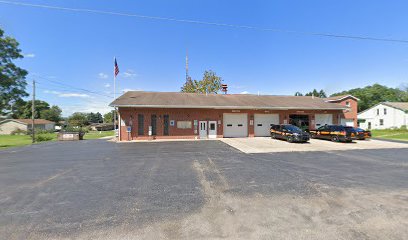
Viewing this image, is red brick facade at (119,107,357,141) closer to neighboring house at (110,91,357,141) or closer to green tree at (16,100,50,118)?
neighboring house at (110,91,357,141)

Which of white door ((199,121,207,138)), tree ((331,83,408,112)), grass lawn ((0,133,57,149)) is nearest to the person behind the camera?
white door ((199,121,207,138))

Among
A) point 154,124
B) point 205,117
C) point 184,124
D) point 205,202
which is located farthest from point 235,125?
point 205,202

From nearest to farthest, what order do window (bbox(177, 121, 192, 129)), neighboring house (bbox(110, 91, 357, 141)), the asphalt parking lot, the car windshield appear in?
the asphalt parking lot, the car windshield, neighboring house (bbox(110, 91, 357, 141)), window (bbox(177, 121, 192, 129))

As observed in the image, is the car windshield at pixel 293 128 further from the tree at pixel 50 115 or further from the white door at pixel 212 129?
the tree at pixel 50 115

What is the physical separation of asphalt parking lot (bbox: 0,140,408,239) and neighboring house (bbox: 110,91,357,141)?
1132cm

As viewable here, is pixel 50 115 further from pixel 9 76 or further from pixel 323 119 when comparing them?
pixel 323 119

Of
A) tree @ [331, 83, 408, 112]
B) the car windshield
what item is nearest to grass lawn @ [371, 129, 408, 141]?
the car windshield

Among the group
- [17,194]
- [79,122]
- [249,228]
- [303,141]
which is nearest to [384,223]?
[249,228]

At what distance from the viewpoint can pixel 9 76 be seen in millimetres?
22578

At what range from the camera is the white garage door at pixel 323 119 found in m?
23.4

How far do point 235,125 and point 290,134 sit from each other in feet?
21.2

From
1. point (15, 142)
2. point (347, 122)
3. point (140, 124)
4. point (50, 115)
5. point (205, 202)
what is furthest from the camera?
point (50, 115)

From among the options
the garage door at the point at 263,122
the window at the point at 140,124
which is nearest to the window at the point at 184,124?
the window at the point at 140,124

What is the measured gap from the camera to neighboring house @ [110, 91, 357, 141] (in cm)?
1916
